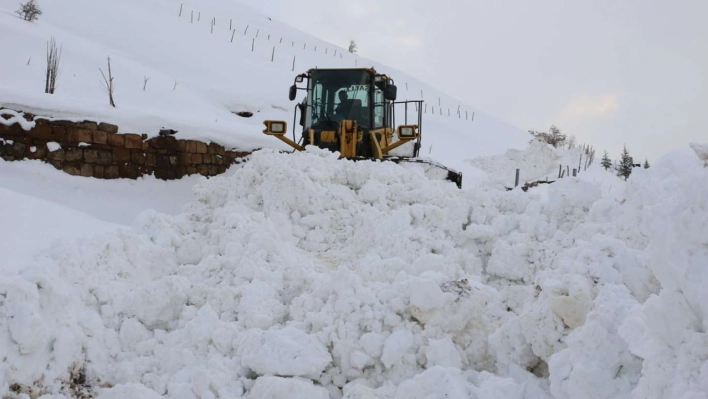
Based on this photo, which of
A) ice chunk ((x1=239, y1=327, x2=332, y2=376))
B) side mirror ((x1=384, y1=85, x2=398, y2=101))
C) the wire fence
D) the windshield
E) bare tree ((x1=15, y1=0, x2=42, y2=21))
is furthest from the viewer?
the wire fence

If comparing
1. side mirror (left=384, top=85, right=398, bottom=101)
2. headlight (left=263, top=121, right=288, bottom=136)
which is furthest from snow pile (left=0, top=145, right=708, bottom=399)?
side mirror (left=384, top=85, right=398, bottom=101)

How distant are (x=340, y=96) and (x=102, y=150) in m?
3.51

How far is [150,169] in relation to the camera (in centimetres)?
731

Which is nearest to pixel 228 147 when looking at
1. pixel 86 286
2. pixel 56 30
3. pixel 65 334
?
pixel 86 286

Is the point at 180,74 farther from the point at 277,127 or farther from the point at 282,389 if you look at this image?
the point at 282,389

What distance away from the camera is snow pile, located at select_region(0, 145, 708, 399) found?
229 cm

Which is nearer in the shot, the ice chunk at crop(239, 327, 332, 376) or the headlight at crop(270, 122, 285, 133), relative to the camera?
the ice chunk at crop(239, 327, 332, 376)

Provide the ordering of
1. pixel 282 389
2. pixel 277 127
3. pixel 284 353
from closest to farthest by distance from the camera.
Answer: pixel 282 389
pixel 284 353
pixel 277 127

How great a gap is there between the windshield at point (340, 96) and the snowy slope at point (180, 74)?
1.07m

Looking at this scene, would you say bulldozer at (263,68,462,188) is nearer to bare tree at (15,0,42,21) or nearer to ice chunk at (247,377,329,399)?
ice chunk at (247,377,329,399)

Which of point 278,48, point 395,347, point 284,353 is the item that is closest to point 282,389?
point 284,353

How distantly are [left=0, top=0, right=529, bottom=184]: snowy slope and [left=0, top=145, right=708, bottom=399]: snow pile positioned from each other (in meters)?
3.68

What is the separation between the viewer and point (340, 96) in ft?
28.8

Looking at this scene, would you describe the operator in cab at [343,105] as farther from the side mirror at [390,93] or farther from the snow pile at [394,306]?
the snow pile at [394,306]
